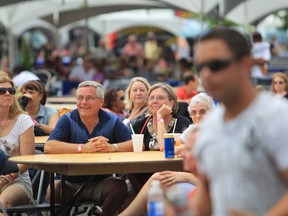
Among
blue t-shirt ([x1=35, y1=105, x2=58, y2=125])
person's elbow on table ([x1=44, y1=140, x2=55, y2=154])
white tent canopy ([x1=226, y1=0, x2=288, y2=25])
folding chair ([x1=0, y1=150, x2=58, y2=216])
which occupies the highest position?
white tent canopy ([x1=226, y1=0, x2=288, y2=25])

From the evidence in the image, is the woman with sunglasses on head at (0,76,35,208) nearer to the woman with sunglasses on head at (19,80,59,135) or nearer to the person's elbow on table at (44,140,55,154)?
the person's elbow on table at (44,140,55,154)

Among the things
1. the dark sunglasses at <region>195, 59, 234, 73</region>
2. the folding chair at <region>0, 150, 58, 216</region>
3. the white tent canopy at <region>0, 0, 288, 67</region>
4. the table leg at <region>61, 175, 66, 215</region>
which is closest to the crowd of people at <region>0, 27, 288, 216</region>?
the dark sunglasses at <region>195, 59, 234, 73</region>

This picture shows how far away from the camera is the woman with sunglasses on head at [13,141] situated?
7.84 meters

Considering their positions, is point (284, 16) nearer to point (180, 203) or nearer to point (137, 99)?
point (137, 99)

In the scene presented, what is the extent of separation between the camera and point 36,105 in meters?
10.2

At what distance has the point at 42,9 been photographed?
106 feet

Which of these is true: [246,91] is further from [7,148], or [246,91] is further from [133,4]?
[133,4]

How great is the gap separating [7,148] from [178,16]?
114 ft

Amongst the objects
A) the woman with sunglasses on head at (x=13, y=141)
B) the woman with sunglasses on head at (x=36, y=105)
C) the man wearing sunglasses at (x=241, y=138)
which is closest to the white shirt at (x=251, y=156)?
the man wearing sunglasses at (x=241, y=138)

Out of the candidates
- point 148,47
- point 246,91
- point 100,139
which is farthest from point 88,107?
point 148,47

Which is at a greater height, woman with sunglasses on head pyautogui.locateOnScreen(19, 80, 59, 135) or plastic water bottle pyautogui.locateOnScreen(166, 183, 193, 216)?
woman with sunglasses on head pyautogui.locateOnScreen(19, 80, 59, 135)

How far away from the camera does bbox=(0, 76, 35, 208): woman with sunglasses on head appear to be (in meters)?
7.84

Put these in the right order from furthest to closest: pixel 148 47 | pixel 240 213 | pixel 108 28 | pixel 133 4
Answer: pixel 108 28 < pixel 148 47 < pixel 133 4 < pixel 240 213

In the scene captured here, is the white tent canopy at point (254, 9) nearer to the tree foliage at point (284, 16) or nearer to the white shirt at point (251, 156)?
the tree foliage at point (284, 16)
